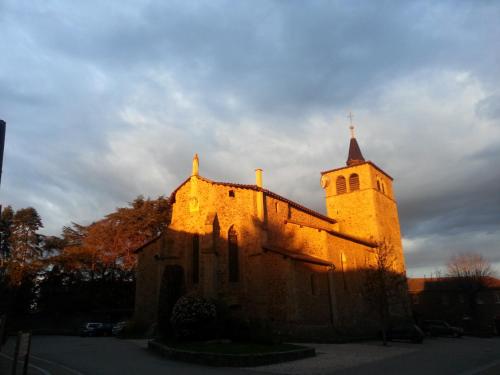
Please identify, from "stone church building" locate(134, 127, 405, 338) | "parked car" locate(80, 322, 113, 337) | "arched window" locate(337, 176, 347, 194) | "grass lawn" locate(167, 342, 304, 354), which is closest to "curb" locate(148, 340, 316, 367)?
"grass lawn" locate(167, 342, 304, 354)

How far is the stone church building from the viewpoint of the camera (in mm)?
24297

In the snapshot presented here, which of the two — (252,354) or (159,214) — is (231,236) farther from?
(159,214)

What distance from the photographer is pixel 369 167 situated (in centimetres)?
3962

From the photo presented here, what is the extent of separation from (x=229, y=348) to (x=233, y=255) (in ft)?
33.9

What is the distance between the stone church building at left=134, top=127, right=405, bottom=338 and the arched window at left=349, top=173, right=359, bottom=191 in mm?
8055

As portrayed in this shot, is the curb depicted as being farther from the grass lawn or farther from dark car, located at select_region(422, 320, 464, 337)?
dark car, located at select_region(422, 320, 464, 337)

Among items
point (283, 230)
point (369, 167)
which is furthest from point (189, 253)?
point (369, 167)

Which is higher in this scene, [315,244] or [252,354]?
[315,244]

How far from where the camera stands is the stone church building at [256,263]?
957 inches

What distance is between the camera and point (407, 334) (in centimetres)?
2633

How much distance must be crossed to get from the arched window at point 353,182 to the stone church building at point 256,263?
8.06 meters

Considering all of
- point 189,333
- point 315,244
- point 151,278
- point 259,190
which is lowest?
point 189,333

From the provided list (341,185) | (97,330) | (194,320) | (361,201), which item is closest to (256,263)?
Result: (194,320)

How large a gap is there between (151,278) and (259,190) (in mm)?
10904
